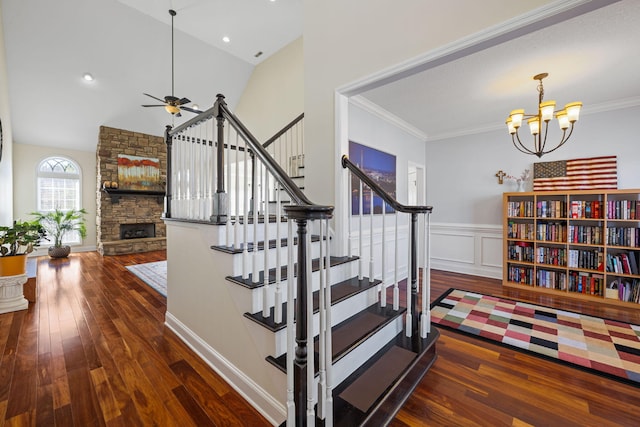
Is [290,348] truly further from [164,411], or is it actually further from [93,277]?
[93,277]

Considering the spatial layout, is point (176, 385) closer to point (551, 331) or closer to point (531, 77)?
point (551, 331)

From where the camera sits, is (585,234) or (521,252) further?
(521,252)

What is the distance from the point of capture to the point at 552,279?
3.71 m

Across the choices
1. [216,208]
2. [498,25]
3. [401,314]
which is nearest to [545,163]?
[498,25]

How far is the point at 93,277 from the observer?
14.7ft

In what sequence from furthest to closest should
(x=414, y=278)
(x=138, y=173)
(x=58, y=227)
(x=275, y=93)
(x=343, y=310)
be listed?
(x=138, y=173)
(x=58, y=227)
(x=275, y=93)
(x=414, y=278)
(x=343, y=310)

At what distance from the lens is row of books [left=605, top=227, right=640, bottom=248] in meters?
3.21

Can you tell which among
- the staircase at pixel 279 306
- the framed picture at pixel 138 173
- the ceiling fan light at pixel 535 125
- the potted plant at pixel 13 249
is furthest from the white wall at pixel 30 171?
the ceiling fan light at pixel 535 125

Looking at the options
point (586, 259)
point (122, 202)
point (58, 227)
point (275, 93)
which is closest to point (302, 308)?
point (586, 259)

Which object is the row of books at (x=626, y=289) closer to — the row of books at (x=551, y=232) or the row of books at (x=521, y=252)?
the row of books at (x=551, y=232)

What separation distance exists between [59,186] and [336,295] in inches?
335

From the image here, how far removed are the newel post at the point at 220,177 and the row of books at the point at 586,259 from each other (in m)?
4.50

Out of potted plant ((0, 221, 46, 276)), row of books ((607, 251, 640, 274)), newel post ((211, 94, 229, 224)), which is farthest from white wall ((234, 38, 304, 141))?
row of books ((607, 251, 640, 274))

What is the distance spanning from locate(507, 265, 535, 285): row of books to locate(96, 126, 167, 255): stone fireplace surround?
25.0 feet
